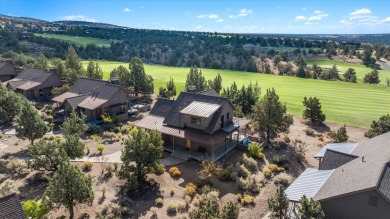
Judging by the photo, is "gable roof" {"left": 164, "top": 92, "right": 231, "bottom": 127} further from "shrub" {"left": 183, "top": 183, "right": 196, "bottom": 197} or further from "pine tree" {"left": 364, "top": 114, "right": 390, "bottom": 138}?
"pine tree" {"left": 364, "top": 114, "right": 390, "bottom": 138}

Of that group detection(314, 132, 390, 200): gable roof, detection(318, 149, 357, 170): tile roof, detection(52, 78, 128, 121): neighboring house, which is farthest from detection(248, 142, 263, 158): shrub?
detection(52, 78, 128, 121): neighboring house

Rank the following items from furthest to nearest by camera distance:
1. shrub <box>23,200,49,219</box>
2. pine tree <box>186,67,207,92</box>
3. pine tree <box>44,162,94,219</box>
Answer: pine tree <box>186,67,207,92</box> → shrub <box>23,200,49,219</box> → pine tree <box>44,162,94,219</box>

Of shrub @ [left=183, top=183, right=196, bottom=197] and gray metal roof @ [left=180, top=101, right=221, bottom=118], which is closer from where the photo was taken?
shrub @ [left=183, top=183, right=196, bottom=197]

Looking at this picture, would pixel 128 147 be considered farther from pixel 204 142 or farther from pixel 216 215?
pixel 216 215

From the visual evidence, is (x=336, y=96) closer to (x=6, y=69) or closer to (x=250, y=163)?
(x=250, y=163)

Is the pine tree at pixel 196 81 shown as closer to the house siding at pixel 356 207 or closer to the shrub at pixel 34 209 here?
the shrub at pixel 34 209

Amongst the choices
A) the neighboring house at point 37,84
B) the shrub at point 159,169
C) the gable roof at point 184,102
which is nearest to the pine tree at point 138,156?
the shrub at point 159,169
